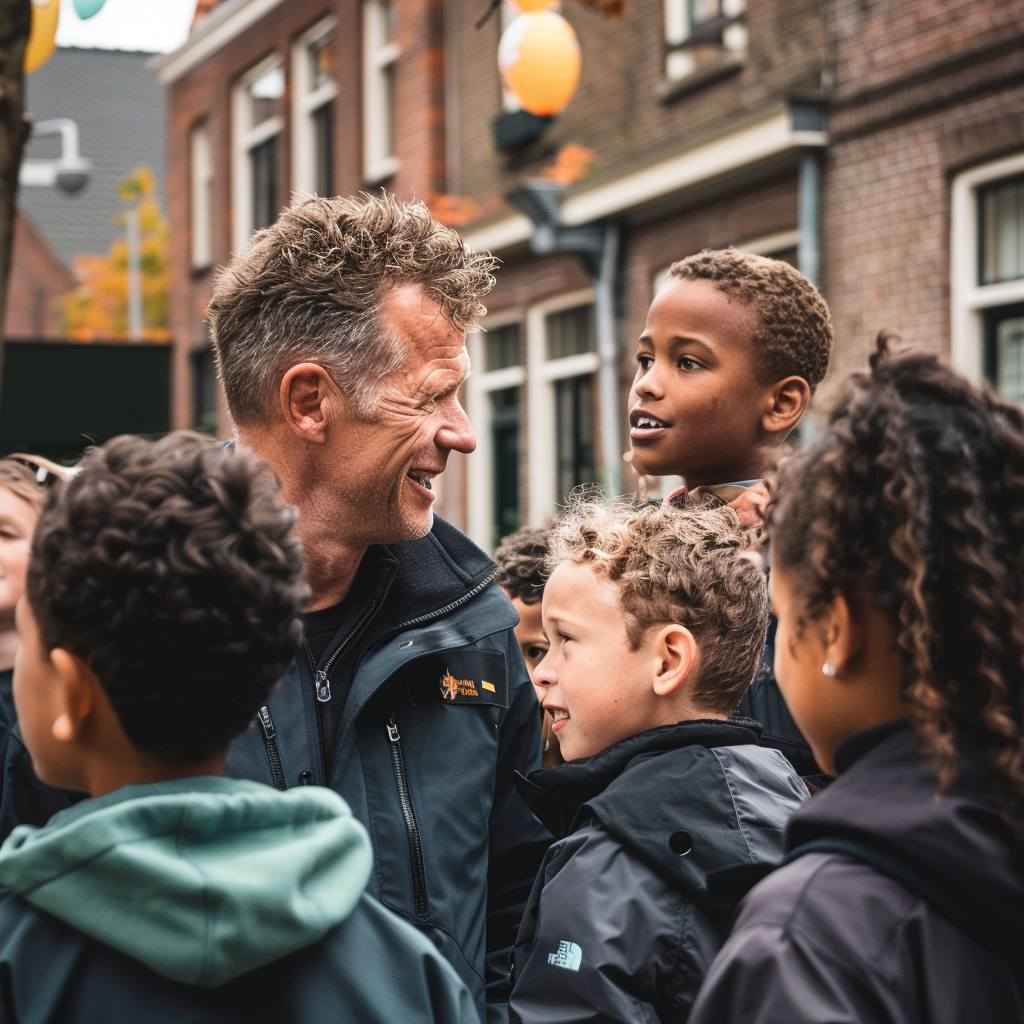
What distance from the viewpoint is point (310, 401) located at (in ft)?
7.49

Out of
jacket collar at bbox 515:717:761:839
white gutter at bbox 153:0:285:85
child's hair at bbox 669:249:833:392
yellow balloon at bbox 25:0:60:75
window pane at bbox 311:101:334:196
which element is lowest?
jacket collar at bbox 515:717:761:839

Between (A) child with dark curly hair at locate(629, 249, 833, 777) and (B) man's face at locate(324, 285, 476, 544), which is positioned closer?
(B) man's face at locate(324, 285, 476, 544)

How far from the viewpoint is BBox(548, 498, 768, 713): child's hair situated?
7.43ft

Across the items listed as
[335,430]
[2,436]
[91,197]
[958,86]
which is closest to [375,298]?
[335,430]

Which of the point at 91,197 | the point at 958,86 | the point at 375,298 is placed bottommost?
the point at 375,298

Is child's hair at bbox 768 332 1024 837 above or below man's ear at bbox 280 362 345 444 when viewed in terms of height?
below

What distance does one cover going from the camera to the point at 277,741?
2033 millimetres

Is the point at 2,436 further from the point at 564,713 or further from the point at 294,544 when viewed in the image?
the point at 294,544

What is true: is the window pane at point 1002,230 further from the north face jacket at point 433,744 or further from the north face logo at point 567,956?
the north face logo at point 567,956

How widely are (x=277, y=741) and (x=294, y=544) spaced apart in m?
0.66

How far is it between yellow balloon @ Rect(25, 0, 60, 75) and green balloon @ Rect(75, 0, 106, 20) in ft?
1.30

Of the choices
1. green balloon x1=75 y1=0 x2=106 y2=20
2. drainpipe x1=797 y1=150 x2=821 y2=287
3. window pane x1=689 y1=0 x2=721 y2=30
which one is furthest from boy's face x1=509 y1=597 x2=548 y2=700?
window pane x1=689 y1=0 x2=721 y2=30

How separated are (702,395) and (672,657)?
54cm

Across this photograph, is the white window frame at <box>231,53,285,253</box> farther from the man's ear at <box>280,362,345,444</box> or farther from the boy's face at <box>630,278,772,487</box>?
the man's ear at <box>280,362,345,444</box>
